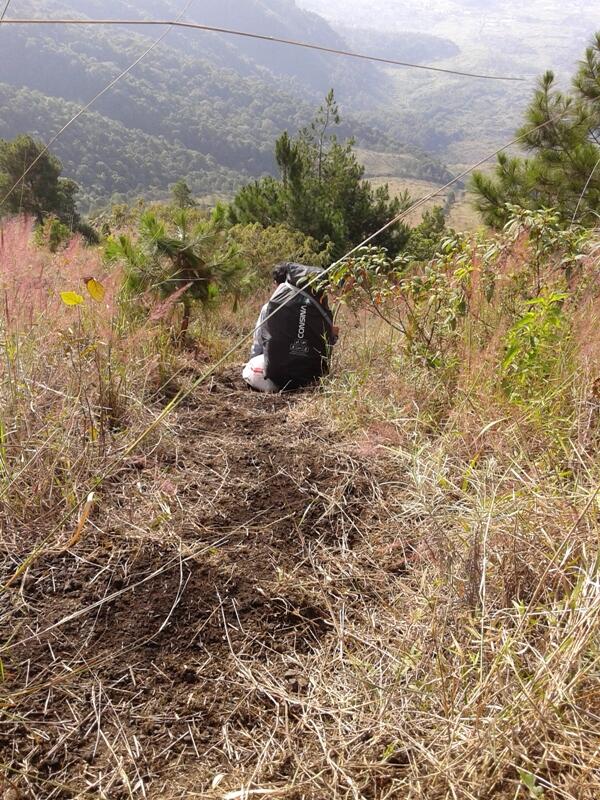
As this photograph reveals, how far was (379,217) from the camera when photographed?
12.7 metres

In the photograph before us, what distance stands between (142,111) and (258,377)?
11708cm

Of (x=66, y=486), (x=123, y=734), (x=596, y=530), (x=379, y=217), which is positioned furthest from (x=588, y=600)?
(x=379, y=217)

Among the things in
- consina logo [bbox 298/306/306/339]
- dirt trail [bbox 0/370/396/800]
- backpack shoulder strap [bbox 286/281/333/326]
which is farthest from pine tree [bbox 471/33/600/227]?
dirt trail [bbox 0/370/396/800]

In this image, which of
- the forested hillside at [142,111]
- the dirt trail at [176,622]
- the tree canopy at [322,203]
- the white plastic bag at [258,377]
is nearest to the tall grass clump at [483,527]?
the dirt trail at [176,622]

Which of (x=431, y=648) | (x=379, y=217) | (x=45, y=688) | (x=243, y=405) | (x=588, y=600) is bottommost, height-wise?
(x=379, y=217)

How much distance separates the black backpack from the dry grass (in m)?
0.69

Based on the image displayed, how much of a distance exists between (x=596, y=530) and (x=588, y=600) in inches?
7.9

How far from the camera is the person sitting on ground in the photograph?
8.75 ft

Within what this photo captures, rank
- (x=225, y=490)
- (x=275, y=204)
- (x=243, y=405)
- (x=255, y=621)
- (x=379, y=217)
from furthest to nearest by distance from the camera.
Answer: (x=379, y=217), (x=275, y=204), (x=243, y=405), (x=225, y=490), (x=255, y=621)

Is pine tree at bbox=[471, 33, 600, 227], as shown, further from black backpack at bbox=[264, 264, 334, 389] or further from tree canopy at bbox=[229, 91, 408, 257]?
black backpack at bbox=[264, 264, 334, 389]

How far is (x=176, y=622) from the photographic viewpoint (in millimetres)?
1141

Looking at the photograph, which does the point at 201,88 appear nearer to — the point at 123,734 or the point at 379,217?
the point at 379,217

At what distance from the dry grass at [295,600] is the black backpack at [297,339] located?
69 centimetres

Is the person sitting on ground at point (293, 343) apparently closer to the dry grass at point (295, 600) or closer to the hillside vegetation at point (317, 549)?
the hillside vegetation at point (317, 549)
